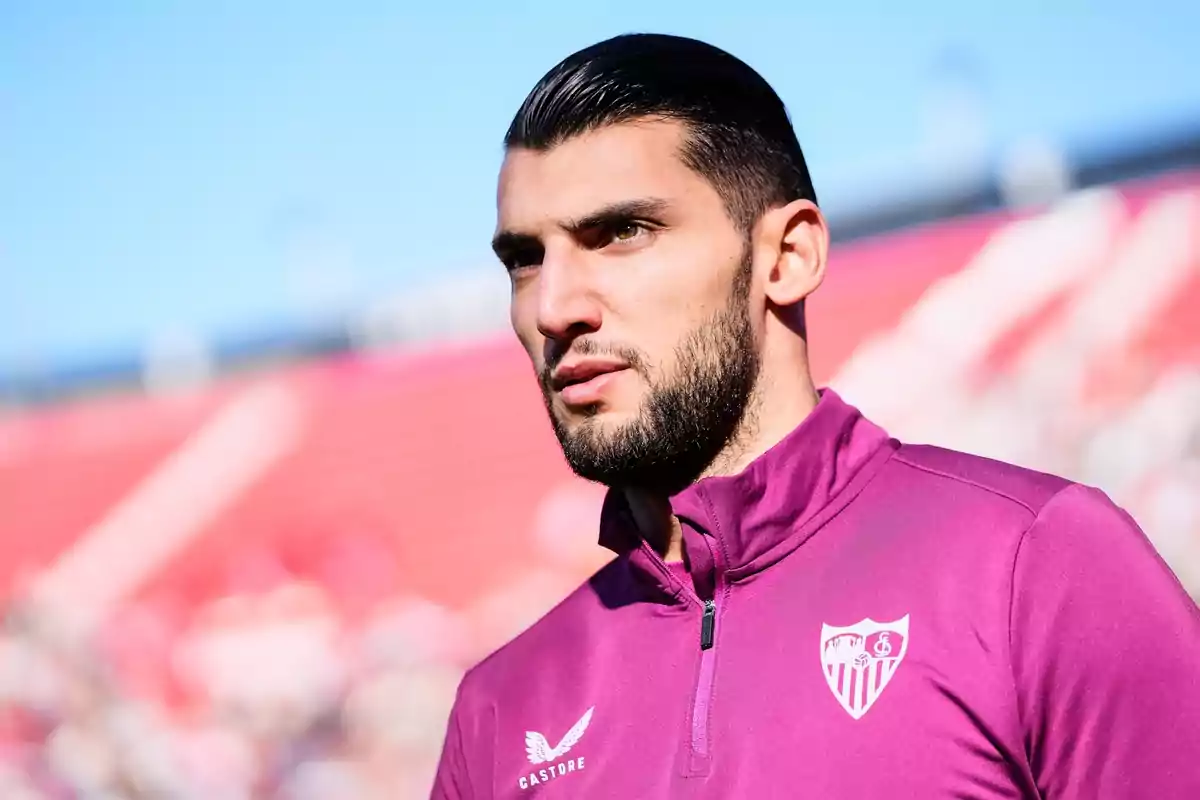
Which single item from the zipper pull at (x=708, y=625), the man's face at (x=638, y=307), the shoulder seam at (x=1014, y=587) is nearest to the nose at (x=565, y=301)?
the man's face at (x=638, y=307)

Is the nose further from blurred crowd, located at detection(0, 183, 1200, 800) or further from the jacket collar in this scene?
blurred crowd, located at detection(0, 183, 1200, 800)

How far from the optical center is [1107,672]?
45.9 inches

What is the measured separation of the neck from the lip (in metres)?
0.14

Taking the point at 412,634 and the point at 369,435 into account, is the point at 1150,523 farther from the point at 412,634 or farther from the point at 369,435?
the point at 369,435

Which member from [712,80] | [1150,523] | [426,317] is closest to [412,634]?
[426,317]

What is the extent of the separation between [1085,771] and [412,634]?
552 centimetres

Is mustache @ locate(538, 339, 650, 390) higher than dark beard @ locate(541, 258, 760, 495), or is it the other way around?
mustache @ locate(538, 339, 650, 390)

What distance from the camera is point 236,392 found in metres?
7.27

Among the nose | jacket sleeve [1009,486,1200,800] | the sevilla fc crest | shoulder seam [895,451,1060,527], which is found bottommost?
jacket sleeve [1009,486,1200,800]

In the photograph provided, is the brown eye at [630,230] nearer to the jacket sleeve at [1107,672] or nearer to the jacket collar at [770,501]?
the jacket collar at [770,501]

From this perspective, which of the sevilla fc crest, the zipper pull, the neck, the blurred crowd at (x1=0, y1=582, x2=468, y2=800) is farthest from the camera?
the blurred crowd at (x1=0, y1=582, x2=468, y2=800)

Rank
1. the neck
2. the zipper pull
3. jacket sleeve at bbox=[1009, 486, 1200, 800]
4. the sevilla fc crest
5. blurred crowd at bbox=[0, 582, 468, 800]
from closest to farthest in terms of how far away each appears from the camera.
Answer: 1. jacket sleeve at bbox=[1009, 486, 1200, 800]
2. the sevilla fc crest
3. the zipper pull
4. the neck
5. blurred crowd at bbox=[0, 582, 468, 800]

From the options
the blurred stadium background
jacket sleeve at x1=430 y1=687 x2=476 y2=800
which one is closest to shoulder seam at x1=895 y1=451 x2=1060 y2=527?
jacket sleeve at x1=430 y1=687 x2=476 y2=800

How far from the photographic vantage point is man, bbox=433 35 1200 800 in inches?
46.9
